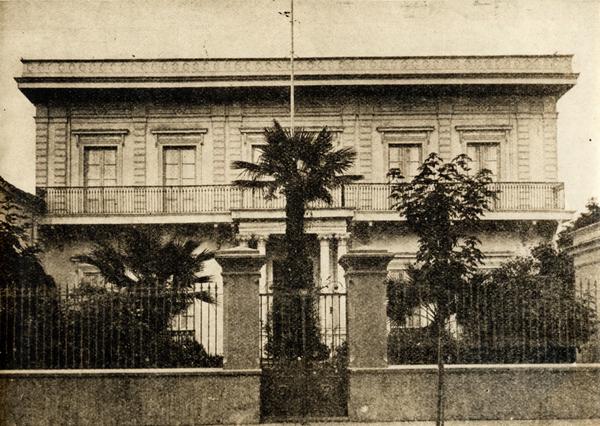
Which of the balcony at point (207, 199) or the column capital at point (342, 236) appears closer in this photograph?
the column capital at point (342, 236)

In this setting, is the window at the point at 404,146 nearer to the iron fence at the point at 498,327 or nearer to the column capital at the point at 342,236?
the column capital at the point at 342,236

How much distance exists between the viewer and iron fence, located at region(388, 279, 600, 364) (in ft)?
32.1

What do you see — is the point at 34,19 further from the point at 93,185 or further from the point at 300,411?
the point at 300,411

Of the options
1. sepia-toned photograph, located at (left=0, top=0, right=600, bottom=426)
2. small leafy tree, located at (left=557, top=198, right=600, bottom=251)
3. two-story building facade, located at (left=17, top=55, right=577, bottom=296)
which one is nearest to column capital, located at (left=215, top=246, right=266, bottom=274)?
sepia-toned photograph, located at (left=0, top=0, right=600, bottom=426)

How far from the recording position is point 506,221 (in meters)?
20.3

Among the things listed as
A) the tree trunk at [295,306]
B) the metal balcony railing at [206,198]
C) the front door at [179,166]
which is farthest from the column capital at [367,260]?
the front door at [179,166]

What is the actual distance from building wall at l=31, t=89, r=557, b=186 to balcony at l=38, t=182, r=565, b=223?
21.1 inches

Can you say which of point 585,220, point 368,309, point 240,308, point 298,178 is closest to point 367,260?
point 368,309

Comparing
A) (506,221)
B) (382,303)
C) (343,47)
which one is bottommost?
(382,303)

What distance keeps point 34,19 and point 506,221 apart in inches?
523

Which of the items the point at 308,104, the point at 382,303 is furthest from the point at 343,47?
the point at 382,303

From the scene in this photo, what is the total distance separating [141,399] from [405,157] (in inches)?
541

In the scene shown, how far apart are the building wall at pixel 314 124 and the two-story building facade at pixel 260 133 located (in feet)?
0.10

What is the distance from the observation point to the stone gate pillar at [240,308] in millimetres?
9367
